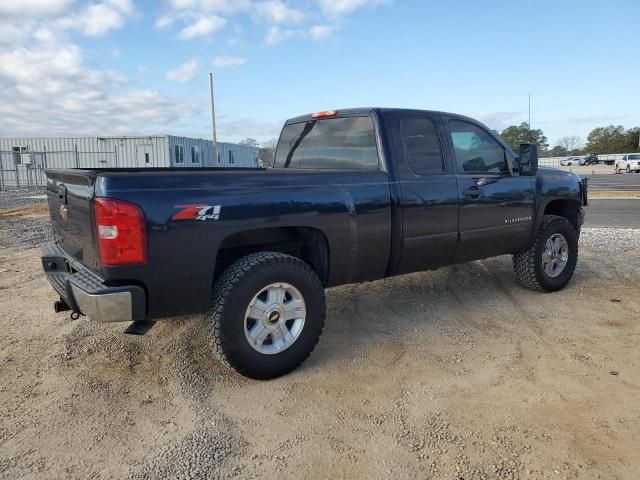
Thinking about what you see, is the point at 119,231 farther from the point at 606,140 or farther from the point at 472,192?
the point at 606,140

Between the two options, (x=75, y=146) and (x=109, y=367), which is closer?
(x=109, y=367)

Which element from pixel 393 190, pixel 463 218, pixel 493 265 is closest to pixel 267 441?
pixel 393 190

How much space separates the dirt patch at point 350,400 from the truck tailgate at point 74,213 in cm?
85

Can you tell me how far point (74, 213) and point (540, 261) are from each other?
4.44 meters

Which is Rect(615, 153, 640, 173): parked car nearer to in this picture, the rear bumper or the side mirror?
the side mirror

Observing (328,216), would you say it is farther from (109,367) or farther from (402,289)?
(402,289)

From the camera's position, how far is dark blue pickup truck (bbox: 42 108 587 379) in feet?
9.57

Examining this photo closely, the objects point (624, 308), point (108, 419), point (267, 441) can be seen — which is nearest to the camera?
point (267, 441)

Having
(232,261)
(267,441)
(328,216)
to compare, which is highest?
(328,216)

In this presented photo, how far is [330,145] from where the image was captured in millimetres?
4590

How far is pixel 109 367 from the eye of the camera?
364 cm

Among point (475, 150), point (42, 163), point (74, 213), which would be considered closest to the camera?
point (74, 213)

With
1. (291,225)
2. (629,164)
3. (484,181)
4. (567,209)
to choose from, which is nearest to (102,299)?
(291,225)

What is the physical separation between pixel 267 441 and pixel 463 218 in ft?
8.76
